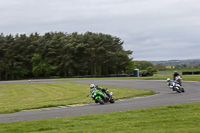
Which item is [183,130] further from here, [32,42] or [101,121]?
[32,42]

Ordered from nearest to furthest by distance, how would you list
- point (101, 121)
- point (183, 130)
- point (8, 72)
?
point (183, 130), point (101, 121), point (8, 72)

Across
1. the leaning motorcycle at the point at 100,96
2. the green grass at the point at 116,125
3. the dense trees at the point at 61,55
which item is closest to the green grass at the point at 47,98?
the leaning motorcycle at the point at 100,96

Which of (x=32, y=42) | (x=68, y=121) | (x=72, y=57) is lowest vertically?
(x=68, y=121)

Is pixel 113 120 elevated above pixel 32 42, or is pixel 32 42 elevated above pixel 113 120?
pixel 32 42

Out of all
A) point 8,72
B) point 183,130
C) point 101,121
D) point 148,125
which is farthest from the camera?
Answer: point 8,72

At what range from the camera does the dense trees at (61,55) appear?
80.2 meters

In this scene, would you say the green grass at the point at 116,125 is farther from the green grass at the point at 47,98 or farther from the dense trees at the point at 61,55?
the dense trees at the point at 61,55

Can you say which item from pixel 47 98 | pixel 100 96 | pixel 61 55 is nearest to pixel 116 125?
pixel 100 96

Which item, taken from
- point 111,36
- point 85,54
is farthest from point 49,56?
point 111,36

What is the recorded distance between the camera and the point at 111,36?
8606cm

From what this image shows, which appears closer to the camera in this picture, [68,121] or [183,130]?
[183,130]

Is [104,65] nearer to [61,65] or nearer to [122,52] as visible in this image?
[122,52]

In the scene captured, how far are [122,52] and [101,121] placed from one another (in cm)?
7559

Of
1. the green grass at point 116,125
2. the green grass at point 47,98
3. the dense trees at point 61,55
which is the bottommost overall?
the green grass at point 47,98
